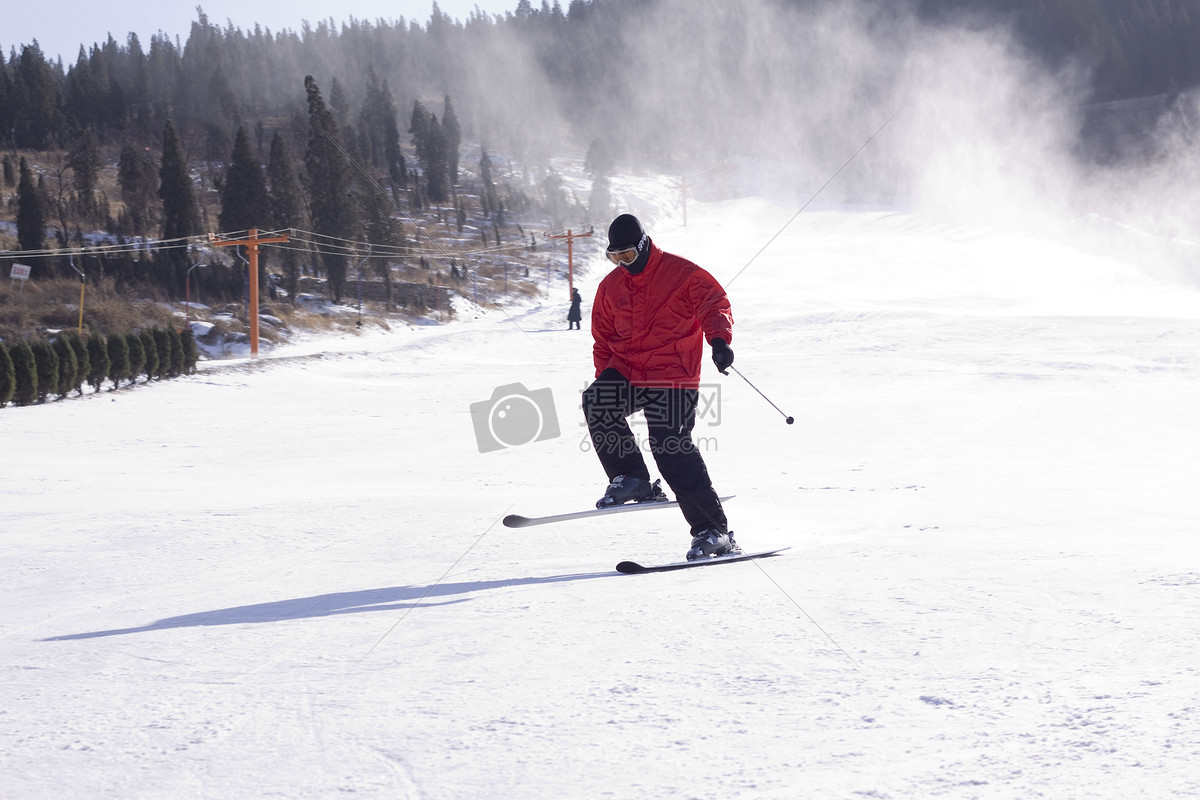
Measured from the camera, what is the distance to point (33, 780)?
168 cm

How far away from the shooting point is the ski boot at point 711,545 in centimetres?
379

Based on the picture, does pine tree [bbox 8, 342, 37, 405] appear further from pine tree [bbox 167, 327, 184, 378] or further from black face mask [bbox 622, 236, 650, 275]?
black face mask [bbox 622, 236, 650, 275]

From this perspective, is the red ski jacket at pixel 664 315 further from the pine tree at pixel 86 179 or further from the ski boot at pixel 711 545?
the pine tree at pixel 86 179

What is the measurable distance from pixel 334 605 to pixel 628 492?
1625mm

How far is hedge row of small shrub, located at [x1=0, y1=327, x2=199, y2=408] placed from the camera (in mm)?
13914

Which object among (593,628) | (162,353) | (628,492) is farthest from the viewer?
(162,353)

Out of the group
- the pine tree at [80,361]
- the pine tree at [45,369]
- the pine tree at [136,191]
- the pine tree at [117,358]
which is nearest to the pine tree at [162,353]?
the pine tree at [117,358]

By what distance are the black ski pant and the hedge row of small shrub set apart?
12528 millimetres

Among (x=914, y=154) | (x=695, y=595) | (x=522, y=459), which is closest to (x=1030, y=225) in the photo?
(x=914, y=154)

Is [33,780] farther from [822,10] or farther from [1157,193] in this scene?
[822,10]

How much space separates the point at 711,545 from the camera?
3.82m

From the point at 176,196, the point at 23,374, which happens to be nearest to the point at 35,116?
the point at 176,196

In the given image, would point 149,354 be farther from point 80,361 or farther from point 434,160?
point 434,160

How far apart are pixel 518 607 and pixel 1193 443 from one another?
7914mm
